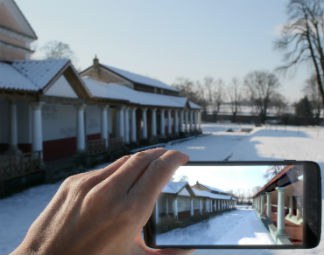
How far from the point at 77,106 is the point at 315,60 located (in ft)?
86.3

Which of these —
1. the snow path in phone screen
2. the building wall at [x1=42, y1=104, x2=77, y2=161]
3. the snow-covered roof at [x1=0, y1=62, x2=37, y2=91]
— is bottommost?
the snow path in phone screen

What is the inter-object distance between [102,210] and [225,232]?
2.70 ft

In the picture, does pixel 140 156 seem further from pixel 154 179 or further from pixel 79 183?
pixel 79 183

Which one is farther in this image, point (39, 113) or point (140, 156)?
point (39, 113)

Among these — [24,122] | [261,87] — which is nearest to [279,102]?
[261,87]

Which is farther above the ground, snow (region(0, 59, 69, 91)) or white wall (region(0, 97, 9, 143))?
snow (region(0, 59, 69, 91))

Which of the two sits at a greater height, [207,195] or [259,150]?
[207,195]

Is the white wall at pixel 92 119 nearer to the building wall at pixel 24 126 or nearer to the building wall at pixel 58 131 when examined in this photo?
the building wall at pixel 58 131

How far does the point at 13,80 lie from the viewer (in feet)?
40.5

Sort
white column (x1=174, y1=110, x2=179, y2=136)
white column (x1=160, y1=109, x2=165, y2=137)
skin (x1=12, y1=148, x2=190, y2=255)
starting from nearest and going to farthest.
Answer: skin (x1=12, y1=148, x2=190, y2=255)
white column (x1=160, y1=109, x2=165, y2=137)
white column (x1=174, y1=110, x2=179, y2=136)

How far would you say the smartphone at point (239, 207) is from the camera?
1.55 m

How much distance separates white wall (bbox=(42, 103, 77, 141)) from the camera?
16753mm

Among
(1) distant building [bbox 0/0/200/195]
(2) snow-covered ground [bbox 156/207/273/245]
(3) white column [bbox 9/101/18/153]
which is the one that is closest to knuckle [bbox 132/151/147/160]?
(2) snow-covered ground [bbox 156/207/273/245]

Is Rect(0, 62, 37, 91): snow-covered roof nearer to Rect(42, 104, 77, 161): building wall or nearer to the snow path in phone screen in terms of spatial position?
Rect(42, 104, 77, 161): building wall
